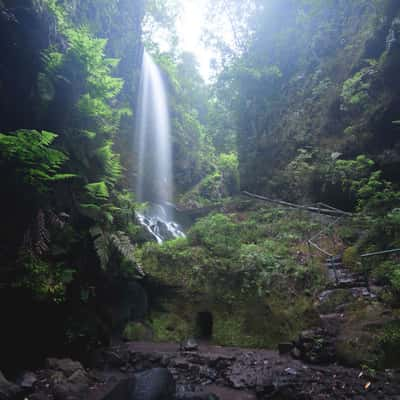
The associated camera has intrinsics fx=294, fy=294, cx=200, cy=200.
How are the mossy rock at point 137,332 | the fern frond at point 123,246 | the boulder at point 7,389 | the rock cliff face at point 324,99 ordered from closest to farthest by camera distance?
the boulder at point 7,389
the fern frond at point 123,246
the mossy rock at point 137,332
the rock cliff face at point 324,99

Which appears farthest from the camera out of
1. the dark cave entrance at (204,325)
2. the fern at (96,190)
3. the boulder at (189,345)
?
the dark cave entrance at (204,325)

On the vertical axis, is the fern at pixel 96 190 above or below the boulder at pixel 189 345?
above

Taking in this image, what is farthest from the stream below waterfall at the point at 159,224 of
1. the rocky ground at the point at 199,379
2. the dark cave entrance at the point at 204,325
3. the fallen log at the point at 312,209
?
the rocky ground at the point at 199,379

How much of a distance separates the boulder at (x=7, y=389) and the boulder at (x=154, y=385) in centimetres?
173

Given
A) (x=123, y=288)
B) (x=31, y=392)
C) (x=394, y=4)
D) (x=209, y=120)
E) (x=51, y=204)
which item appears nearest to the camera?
(x=31, y=392)

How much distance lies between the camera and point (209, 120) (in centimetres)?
2247

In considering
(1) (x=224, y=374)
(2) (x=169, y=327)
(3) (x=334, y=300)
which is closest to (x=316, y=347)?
(3) (x=334, y=300)

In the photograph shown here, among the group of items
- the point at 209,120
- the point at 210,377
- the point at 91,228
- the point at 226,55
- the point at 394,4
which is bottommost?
the point at 210,377

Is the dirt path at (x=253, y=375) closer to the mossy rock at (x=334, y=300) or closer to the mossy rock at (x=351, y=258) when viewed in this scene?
the mossy rock at (x=334, y=300)

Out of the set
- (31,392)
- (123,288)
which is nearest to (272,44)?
(123,288)

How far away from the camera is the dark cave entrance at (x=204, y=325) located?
7.73 meters

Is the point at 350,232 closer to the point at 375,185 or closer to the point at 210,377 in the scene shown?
the point at 375,185

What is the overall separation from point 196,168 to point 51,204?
15.5m

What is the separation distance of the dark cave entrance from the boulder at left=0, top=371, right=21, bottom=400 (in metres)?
4.47
